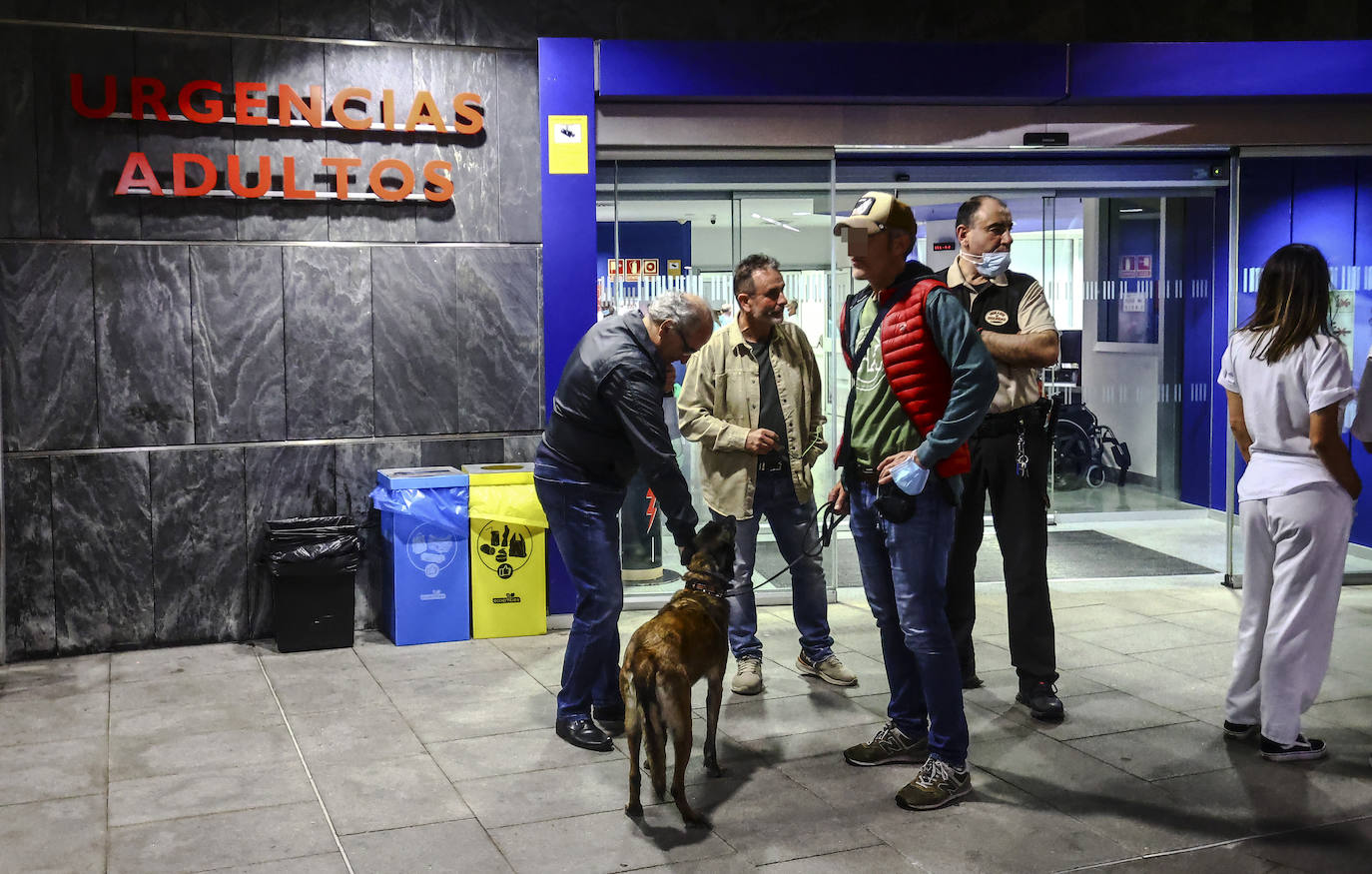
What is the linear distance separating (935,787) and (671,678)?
38.0 inches

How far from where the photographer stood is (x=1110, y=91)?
6.89m

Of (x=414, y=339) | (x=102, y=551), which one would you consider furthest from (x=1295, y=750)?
(x=102, y=551)

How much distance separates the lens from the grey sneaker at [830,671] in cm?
537

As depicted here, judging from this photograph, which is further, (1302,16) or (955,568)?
A: (1302,16)

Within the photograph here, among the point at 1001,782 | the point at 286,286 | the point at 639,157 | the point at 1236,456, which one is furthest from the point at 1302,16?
the point at 286,286

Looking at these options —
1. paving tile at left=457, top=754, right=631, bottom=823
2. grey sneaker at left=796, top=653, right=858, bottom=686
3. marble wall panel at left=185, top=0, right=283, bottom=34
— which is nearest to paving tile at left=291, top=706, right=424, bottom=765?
paving tile at left=457, top=754, right=631, bottom=823

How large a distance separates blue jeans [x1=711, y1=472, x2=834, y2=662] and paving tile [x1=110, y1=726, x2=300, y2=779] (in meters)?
1.95

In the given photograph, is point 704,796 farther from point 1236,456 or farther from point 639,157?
point 1236,456

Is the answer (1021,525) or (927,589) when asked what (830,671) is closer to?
(1021,525)

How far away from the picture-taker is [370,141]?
6383 millimetres

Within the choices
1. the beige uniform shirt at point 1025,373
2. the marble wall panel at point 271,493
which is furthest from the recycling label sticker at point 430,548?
the beige uniform shirt at point 1025,373

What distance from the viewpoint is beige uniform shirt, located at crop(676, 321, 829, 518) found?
5.29 meters

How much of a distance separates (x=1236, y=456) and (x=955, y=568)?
3.46 m

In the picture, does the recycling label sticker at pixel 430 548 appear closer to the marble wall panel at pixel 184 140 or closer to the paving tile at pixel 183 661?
the paving tile at pixel 183 661
